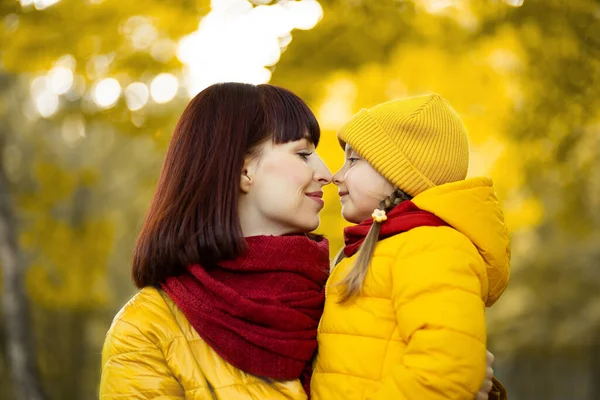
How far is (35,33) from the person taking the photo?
569 centimetres

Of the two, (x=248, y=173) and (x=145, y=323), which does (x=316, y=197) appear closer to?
(x=248, y=173)

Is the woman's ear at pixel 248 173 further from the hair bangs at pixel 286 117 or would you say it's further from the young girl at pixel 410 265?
the young girl at pixel 410 265

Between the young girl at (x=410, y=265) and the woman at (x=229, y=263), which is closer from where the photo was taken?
the young girl at (x=410, y=265)

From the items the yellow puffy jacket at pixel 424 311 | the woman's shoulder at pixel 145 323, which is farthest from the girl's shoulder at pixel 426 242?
the woman's shoulder at pixel 145 323

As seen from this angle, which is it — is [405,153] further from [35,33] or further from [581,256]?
[581,256]

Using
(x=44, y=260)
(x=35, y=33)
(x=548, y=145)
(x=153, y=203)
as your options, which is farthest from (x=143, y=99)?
(x=44, y=260)

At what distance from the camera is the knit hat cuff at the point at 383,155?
8.96ft

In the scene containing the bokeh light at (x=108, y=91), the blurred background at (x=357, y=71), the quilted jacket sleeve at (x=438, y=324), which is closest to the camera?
the quilted jacket sleeve at (x=438, y=324)

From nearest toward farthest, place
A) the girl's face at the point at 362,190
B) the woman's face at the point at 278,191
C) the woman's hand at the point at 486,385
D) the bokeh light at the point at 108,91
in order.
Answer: the woman's hand at the point at 486,385
the woman's face at the point at 278,191
the girl's face at the point at 362,190
the bokeh light at the point at 108,91

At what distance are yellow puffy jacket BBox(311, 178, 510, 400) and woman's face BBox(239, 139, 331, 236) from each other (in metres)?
0.25

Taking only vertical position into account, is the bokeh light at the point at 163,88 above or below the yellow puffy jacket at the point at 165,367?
above

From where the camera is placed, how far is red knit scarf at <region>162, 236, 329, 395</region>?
2.46 metres

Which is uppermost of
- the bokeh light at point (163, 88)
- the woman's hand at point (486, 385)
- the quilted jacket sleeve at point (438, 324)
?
the bokeh light at point (163, 88)

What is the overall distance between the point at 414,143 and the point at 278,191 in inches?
20.7
